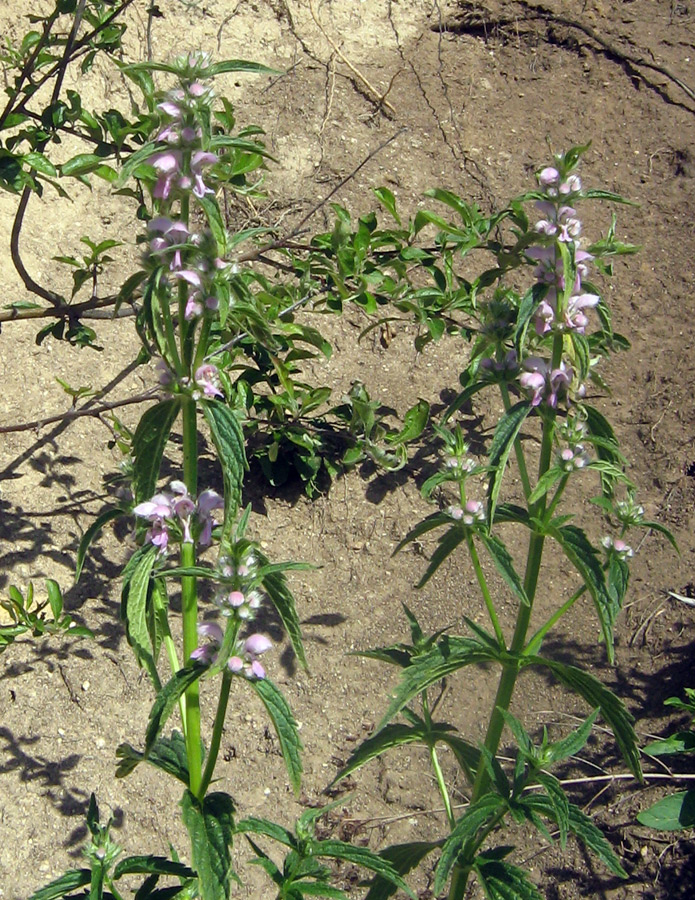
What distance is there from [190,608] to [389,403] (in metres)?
2.30

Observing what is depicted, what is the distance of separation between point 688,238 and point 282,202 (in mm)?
1932

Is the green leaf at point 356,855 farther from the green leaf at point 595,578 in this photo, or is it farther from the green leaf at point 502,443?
the green leaf at point 502,443

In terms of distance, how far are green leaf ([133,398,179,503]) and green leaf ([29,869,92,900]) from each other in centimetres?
72

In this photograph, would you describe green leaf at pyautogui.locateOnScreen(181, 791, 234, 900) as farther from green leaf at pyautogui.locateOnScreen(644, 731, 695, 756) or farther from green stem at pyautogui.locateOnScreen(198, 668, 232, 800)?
green leaf at pyautogui.locateOnScreen(644, 731, 695, 756)

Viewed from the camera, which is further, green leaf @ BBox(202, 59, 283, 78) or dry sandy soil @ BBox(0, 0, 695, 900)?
dry sandy soil @ BBox(0, 0, 695, 900)

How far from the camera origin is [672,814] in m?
2.70

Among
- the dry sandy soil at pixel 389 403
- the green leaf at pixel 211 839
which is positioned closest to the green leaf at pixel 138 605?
the green leaf at pixel 211 839

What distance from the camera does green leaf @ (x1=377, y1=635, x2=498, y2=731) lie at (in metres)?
2.08

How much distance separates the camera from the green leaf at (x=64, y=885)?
72.7 inches

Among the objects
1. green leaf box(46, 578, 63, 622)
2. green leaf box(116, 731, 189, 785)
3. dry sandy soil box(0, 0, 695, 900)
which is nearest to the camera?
green leaf box(116, 731, 189, 785)

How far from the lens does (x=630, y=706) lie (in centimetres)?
321

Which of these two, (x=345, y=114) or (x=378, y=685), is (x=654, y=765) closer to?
(x=378, y=685)

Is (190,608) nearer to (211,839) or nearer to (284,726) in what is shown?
(284,726)

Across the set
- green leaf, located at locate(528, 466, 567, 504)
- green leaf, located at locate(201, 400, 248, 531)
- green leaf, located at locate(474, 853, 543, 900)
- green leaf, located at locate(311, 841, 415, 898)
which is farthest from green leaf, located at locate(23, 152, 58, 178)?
green leaf, located at locate(474, 853, 543, 900)
